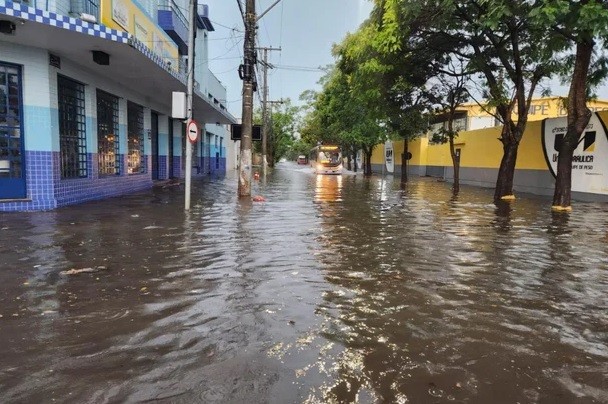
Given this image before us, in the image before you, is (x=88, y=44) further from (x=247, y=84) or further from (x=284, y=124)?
(x=284, y=124)

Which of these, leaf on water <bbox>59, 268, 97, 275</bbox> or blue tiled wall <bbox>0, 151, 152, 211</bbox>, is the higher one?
blue tiled wall <bbox>0, 151, 152, 211</bbox>

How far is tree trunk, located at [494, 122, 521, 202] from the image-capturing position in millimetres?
17156

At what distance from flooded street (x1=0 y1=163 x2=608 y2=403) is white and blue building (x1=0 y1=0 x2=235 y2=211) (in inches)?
121

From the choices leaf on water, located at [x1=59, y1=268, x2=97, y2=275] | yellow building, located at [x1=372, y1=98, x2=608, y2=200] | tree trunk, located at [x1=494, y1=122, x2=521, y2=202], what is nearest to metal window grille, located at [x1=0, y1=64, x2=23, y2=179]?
leaf on water, located at [x1=59, y1=268, x2=97, y2=275]

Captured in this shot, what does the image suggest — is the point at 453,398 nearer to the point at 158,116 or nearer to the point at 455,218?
the point at 455,218

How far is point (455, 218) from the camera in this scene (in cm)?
1206

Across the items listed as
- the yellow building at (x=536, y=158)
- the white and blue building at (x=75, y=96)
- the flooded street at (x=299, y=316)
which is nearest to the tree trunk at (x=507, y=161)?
the yellow building at (x=536, y=158)

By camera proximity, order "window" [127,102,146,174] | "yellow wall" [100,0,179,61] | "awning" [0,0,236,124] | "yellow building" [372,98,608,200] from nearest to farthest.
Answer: "awning" [0,0,236,124], "yellow wall" [100,0,179,61], "yellow building" [372,98,608,200], "window" [127,102,146,174]

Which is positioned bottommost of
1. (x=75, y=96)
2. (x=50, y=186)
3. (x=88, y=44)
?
(x=50, y=186)

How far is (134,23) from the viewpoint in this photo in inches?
626

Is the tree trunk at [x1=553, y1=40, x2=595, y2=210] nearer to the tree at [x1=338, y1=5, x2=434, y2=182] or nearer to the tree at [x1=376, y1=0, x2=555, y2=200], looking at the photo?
the tree at [x1=376, y1=0, x2=555, y2=200]

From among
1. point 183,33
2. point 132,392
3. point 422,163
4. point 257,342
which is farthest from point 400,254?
point 422,163

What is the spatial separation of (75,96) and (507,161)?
15.2m

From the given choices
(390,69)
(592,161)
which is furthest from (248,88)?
(592,161)
